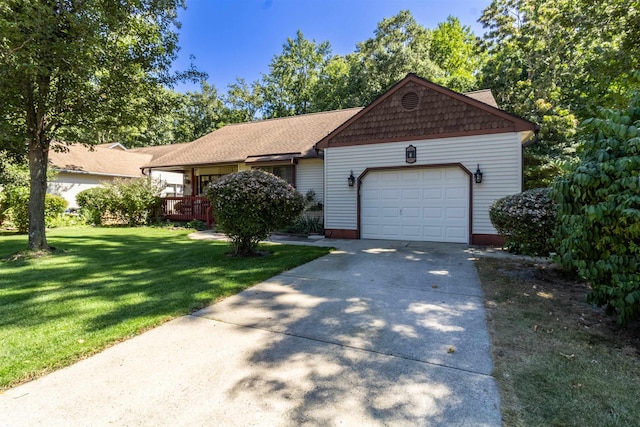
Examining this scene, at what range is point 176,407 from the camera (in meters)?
2.25

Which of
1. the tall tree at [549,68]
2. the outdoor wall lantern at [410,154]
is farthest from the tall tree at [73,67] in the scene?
the tall tree at [549,68]

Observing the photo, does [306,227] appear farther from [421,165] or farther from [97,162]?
[97,162]

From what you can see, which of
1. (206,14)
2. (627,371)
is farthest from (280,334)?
(206,14)

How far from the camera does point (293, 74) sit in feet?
103

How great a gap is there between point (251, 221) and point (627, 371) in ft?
19.0

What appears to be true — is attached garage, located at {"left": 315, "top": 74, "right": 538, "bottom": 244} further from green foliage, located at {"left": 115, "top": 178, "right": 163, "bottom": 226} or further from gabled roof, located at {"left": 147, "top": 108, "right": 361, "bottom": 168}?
green foliage, located at {"left": 115, "top": 178, "right": 163, "bottom": 226}

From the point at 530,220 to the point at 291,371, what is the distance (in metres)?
4.76

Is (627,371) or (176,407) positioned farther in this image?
(627,371)

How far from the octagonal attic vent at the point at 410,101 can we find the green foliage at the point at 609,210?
6509mm

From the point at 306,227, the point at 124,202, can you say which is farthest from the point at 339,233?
the point at 124,202

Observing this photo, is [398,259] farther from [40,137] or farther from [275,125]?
[275,125]

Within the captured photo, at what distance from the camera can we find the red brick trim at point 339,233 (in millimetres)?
10509

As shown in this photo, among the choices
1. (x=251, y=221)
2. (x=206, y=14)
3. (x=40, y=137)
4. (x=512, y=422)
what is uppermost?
(x=206, y=14)

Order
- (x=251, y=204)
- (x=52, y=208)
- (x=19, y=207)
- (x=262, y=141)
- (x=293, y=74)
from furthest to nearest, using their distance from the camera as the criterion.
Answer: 1. (x=293, y=74)
2. (x=262, y=141)
3. (x=52, y=208)
4. (x=19, y=207)
5. (x=251, y=204)
